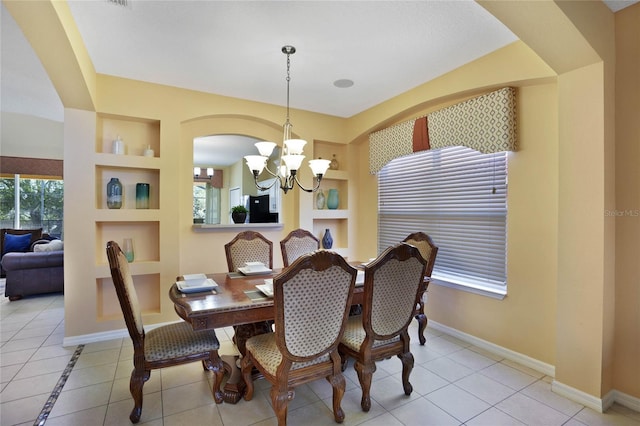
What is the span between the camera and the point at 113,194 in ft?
11.1

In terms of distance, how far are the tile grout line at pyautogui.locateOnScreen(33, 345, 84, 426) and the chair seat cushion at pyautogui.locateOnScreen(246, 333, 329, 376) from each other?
1.37 m

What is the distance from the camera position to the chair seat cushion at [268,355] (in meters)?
1.87

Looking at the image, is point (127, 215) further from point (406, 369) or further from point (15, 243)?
point (15, 243)

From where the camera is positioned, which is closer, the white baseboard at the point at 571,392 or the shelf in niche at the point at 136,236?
the white baseboard at the point at 571,392

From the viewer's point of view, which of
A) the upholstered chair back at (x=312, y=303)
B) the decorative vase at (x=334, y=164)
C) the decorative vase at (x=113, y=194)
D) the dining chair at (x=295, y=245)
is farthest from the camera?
the decorative vase at (x=334, y=164)

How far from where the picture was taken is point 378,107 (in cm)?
416

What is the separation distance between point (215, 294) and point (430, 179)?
2.69 m

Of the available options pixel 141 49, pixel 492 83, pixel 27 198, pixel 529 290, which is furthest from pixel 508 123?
pixel 27 198

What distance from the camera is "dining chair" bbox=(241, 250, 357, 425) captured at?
1.70 meters

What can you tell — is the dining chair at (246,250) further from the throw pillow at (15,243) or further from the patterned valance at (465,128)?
the throw pillow at (15,243)

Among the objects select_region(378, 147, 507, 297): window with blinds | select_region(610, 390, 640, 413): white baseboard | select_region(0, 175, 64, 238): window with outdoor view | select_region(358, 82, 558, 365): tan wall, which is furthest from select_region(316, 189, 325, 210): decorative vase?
select_region(0, 175, 64, 238): window with outdoor view

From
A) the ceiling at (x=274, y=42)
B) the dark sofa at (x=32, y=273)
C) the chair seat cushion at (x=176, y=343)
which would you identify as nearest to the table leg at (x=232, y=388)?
the chair seat cushion at (x=176, y=343)

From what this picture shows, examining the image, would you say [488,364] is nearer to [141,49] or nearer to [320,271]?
[320,271]

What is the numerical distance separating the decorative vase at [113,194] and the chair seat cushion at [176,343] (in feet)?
5.73
